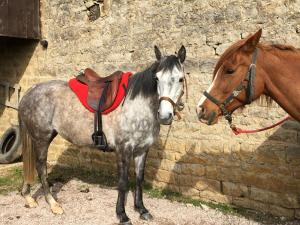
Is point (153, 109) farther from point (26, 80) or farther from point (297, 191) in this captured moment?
point (26, 80)

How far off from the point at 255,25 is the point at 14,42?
6214 millimetres

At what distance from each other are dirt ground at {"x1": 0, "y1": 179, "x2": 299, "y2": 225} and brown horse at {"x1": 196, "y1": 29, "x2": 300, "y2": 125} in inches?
83.8

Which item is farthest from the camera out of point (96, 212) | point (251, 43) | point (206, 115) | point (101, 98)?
point (96, 212)

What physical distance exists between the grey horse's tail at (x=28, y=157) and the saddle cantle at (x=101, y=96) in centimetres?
109

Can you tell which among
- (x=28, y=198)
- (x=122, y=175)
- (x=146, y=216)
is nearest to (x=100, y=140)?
(x=122, y=175)

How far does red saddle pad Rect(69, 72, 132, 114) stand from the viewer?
4871mm

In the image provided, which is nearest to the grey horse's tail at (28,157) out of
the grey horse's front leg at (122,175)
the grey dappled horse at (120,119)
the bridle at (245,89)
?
the grey dappled horse at (120,119)

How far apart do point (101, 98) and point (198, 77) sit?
1641 millimetres

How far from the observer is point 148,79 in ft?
15.0

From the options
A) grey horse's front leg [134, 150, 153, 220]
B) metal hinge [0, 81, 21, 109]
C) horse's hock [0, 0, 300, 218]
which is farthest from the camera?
metal hinge [0, 81, 21, 109]

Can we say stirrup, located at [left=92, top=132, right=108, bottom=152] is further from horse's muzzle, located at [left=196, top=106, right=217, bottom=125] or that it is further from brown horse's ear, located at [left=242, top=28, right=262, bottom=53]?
brown horse's ear, located at [left=242, top=28, right=262, bottom=53]

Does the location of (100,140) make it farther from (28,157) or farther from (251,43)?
(251,43)

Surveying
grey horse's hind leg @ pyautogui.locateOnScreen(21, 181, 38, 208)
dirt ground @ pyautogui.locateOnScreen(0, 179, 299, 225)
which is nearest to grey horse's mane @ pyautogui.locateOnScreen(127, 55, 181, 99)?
dirt ground @ pyautogui.locateOnScreen(0, 179, 299, 225)

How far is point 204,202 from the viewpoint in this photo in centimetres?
564
